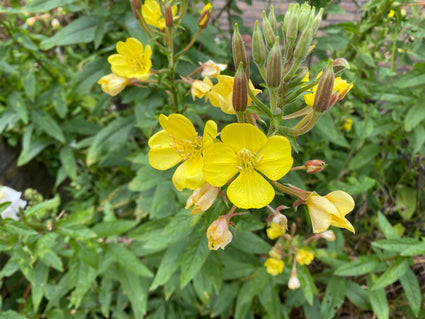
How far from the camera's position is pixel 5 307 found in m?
2.25

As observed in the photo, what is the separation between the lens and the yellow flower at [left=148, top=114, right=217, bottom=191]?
2.69 feet

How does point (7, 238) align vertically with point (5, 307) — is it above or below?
above

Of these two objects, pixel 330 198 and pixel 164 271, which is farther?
pixel 164 271

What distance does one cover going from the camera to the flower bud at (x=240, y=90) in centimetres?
67

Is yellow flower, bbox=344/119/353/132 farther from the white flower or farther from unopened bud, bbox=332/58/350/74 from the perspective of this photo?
the white flower

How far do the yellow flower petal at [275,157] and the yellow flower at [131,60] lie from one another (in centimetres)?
71

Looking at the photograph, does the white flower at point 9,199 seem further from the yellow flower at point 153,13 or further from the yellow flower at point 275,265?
the yellow flower at point 275,265

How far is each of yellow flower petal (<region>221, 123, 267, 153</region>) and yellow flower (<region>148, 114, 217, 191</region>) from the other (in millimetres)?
85

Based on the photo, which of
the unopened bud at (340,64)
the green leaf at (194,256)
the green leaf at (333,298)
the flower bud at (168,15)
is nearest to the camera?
the unopened bud at (340,64)

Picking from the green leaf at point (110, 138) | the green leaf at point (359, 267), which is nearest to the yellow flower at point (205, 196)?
the green leaf at point (359, 267)

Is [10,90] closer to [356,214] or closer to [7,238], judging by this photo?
[7,238]

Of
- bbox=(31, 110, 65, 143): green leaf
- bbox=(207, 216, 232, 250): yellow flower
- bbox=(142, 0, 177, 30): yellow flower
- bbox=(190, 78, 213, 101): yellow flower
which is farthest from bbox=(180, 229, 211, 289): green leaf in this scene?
bbox=(31, 110, 65, 143): green leaf

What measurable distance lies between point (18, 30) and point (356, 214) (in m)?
2.57

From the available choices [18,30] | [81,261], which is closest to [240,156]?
[81,261]
